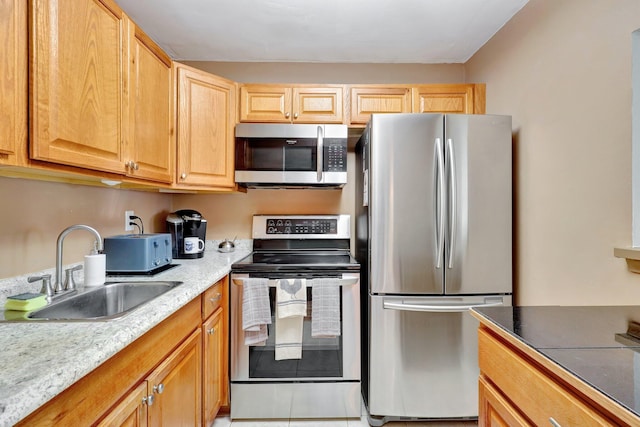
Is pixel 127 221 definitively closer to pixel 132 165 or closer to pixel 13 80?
pixel 132 165

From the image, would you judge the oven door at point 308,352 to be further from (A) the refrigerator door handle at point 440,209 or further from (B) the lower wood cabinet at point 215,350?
(A) the refrigerator door handle at point 440,209

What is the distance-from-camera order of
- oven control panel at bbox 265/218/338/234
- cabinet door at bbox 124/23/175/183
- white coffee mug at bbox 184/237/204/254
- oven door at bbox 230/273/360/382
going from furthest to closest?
1. oven control panel at bbox 265/218/338/234
2. white coffee mug at bbox 184/237/204/254
3. oven door at bbox 230/273/360/382
4. cabinet door at bbox 124/23/175/183

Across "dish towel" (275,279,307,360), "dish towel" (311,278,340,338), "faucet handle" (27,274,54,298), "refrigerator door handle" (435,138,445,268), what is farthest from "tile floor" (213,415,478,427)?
"faucet handle" (27,274,54,298)

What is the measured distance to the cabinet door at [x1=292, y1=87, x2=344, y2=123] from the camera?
88.5 inches

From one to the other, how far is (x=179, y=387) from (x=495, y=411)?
1117mm

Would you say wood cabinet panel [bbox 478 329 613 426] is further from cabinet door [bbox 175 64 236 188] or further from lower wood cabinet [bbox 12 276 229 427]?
cabinet door [bbox 175 64 236 188]

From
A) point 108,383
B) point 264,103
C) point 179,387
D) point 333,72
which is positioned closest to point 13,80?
point 108,383

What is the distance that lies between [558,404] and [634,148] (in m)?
1.01

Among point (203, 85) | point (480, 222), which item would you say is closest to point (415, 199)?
point (480, 222)

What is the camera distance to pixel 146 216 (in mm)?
2211

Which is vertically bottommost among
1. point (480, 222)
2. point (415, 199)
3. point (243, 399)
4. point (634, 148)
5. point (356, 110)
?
point (243, 399)

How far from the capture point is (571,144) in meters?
1.46

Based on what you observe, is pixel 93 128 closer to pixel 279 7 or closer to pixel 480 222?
pixel 279 7

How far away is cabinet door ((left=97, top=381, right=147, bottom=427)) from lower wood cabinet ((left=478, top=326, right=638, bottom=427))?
1025 millimetres
